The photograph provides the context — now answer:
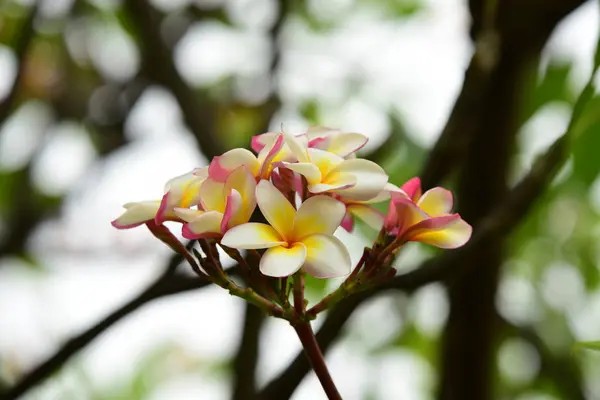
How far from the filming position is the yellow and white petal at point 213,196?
0.30m

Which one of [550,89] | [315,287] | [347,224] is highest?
[347,224]

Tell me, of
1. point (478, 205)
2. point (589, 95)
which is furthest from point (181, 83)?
point (589, 95)

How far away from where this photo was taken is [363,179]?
11.5 inches

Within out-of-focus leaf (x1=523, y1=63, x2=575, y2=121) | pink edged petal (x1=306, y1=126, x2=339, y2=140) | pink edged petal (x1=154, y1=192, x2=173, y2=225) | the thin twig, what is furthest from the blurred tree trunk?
the thin twig

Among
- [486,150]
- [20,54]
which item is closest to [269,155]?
[486,150]

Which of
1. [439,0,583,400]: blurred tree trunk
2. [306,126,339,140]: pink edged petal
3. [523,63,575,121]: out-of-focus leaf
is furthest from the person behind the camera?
[523,63,575,121]: out-of-focus leaf

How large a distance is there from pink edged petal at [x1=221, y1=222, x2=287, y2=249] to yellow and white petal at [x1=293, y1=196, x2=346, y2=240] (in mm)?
11

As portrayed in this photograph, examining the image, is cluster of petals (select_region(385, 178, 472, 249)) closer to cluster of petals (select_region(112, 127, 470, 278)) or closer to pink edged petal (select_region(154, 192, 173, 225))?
cluster of petals (select_region(112, 127, 470, 278))

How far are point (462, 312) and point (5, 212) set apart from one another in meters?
0.77

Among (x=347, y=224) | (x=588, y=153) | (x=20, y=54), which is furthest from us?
(x=20, y=54)

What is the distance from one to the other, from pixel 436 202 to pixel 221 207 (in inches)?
4.2

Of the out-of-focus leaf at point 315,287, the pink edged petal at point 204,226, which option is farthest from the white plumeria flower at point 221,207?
the out-of-focus leaf at point 315,287

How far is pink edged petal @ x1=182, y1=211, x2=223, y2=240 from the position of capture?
0.90 ft

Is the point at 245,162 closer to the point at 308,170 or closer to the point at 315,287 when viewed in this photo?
the point at 308,170
